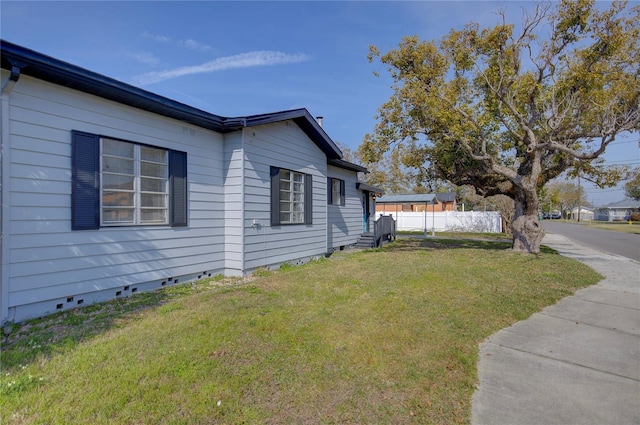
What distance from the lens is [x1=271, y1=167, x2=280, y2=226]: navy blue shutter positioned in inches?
346

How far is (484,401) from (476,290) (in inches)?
160

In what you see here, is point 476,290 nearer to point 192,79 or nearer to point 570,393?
point 570,393

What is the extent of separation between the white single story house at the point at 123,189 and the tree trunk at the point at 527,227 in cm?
831

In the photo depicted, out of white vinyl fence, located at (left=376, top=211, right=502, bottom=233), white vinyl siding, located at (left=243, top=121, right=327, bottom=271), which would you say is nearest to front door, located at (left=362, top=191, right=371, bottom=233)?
white vinyl siding, located at (left=243, top=121, right=327, bottom=271)

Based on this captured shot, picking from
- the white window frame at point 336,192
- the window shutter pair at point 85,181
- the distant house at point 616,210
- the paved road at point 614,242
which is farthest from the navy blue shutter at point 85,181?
the distant house at point 616,210

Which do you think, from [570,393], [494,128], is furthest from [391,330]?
[494,128]

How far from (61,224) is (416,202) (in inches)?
883

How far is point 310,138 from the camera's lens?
1056 centimetres

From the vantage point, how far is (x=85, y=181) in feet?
17.4

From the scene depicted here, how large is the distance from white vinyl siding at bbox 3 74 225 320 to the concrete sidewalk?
18.4 feet

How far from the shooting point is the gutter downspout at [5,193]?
4418mm

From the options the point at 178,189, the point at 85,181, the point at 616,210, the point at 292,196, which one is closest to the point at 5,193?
the point at 85,181

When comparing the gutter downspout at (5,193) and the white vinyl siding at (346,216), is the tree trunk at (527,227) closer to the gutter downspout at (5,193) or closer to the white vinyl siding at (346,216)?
the white vinyl siding at (346,216)

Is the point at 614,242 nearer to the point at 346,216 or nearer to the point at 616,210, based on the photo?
the point at 346,216
